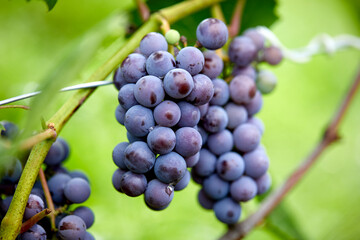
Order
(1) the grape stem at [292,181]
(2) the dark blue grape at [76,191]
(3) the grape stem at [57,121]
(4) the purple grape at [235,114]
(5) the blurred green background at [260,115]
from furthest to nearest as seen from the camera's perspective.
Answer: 1. (5) the blurred green background at [260,115]
2. (1) the grape stem at [292,181]
3. (4) the purple grape at [235,114]
4. (2) the dark blue grape at [76,191]
5. (3) the grape stem at [57,121]

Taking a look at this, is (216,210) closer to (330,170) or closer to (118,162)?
(118,162)

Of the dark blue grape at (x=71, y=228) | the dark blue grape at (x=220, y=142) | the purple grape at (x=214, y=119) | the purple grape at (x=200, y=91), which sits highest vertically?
the purple grape at (x=200, y=91)

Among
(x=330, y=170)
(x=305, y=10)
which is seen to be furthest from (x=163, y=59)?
(x=305, y=10)

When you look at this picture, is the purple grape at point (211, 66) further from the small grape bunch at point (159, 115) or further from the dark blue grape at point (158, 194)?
the dark blue grape at point (158, 194)

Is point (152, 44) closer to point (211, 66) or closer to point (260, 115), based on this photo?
point (211, 66)

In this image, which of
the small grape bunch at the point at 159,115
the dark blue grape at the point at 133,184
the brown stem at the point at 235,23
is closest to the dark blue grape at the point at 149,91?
the small grape bunch at the point at 159,115

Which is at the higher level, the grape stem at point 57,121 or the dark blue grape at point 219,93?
the grape stem at point 57,121

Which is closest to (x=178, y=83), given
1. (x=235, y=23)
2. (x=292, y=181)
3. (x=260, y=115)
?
(x=235, y=23)
